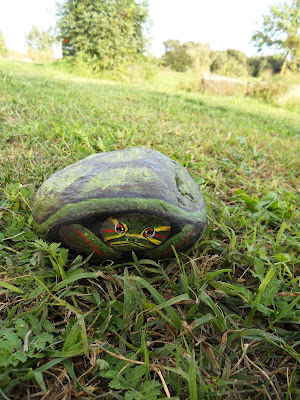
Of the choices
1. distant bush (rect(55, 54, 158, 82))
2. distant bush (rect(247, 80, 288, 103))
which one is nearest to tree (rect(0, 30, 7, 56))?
distant bush (rect(55, 54, 158, 82))

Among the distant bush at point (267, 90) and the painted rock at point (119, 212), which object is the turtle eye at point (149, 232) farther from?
the distant bush at point (267, 90)

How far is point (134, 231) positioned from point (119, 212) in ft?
0.36

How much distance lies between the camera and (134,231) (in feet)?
3.79

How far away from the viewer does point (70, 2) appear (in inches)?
385

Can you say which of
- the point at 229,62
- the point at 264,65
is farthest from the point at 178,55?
the point at 264,65

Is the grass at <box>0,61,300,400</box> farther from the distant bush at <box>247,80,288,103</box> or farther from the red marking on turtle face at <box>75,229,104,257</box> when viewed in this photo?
the distant bush at <box>247,80,288,103</box>

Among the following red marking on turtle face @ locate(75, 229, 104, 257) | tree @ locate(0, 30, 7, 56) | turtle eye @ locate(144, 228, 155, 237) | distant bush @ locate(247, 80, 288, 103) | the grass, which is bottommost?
the grass

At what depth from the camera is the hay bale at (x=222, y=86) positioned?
813cm

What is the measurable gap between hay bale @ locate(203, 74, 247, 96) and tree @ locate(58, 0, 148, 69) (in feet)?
11.9

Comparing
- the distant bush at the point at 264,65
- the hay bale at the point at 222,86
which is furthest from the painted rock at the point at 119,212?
the distant bush at the point at 264,65

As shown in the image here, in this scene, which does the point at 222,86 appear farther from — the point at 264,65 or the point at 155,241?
the point at 264,65

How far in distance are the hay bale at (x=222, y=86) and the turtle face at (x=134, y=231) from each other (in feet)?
26.2

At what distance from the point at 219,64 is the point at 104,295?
19.4 metres

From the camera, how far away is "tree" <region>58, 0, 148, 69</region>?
9.42 metres
